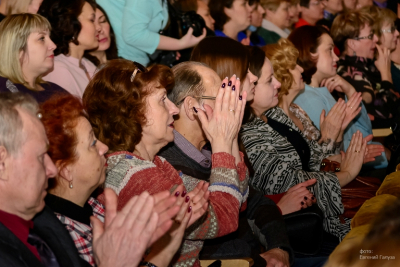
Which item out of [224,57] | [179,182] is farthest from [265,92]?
[179,182]

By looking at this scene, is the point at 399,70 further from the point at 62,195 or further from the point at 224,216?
the point at 62,195

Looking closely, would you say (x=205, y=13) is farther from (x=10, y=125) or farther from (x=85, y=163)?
(x=10, y=125)

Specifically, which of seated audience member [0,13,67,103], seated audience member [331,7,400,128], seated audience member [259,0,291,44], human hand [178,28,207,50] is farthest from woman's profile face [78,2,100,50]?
seated audience member [259,0,291,44]

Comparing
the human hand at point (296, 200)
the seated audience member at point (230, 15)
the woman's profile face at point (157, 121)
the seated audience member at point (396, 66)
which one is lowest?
the seated audience member at point (396, 66)

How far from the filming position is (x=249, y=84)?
8.64 feet

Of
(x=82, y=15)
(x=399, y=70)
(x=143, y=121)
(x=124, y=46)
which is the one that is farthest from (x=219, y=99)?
(x=399, y=70)

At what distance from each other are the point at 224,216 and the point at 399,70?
3.98m

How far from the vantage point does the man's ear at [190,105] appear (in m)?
2.28

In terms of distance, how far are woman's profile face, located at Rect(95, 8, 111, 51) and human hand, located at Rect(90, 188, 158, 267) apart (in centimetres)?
221

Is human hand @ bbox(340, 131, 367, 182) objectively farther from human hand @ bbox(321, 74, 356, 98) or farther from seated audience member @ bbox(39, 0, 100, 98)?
seated audience member @ bbox(39, 0, 100, 98)

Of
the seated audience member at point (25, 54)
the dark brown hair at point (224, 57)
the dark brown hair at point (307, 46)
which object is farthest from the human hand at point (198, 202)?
the dark brown hair at point (307, 46)

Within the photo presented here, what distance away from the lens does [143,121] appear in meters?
2.00

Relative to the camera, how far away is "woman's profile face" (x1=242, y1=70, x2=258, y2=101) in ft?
8.51

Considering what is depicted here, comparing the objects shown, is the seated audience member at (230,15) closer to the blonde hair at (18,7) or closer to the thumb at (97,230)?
the blonde hair at (18,7)
